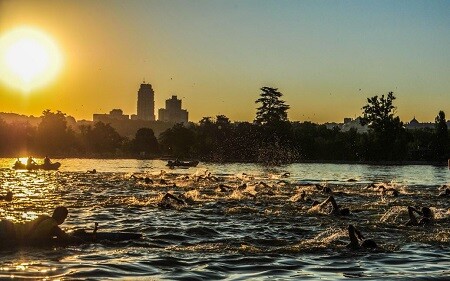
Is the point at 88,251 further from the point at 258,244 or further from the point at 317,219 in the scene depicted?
the point at 317,219

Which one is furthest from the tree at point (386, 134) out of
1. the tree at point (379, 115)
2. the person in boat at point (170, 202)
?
the person in boat at point (170, 202)

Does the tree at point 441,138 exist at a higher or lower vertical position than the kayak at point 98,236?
higher

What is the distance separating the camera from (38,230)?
76.8ft

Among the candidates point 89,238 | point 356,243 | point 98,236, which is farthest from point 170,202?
point 356,243

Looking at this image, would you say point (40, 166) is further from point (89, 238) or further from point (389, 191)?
point (89, 238)

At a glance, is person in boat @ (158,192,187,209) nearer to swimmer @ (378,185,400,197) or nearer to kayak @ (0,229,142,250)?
kayak @ (0,229,142,250)

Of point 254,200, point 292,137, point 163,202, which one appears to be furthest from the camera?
point 292,137

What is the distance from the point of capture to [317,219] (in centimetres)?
3350

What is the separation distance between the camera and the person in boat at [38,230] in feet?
75.6

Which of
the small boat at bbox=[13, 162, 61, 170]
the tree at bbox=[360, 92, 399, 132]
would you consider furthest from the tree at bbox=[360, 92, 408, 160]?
the small boat at bbox=[13, 162, 61, 170]

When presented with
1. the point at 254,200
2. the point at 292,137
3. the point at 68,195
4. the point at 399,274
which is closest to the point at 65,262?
the point at 399,274

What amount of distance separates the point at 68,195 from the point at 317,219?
2188cm

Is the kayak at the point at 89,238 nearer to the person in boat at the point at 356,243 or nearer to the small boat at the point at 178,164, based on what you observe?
the person in boat at the point at 356,243

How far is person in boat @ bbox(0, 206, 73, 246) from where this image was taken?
23.1 metres
